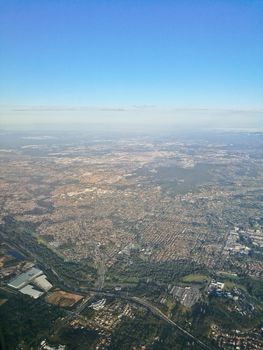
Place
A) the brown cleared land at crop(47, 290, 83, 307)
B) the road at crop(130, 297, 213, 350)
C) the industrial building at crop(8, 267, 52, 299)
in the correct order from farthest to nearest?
1. the industrial building at crop(8, 267, 52, 299)
2. the brown cleared land at crop(47, 290, 83, 307)
3. the road at crop(130, 297, 213, 350)

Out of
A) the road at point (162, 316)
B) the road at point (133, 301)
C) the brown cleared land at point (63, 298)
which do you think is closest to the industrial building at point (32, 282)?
the brown cleared land at point (63, 298)

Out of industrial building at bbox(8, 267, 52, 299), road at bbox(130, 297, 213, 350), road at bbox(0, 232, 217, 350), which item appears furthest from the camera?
industrial building at bbox(8, 267, 52, 299)

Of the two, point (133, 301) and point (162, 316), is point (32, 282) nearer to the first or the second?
point (133, 301)

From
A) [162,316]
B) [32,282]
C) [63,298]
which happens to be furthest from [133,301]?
[32,282]

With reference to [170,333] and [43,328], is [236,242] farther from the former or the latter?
[43,328]

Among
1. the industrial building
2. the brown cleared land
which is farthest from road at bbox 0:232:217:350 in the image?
the industrial building

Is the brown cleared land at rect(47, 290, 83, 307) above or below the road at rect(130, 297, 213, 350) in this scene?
above

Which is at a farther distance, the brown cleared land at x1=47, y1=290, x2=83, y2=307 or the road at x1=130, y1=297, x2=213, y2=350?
the brown cleared land at x1=47, y1=290, x2=83, y2=307

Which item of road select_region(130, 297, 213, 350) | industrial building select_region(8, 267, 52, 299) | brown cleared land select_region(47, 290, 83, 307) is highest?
industrial building select_region(8, 267, 52, 299)

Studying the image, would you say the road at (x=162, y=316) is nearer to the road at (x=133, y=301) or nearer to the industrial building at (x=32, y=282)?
the road at (x=133, y=301)

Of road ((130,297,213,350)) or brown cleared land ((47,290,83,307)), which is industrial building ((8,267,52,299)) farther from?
road ((130,297,213,350))

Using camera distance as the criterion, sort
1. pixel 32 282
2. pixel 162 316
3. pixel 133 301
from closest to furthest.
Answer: pixel 162 316 → pixel 133 301 → pixel 32 282
